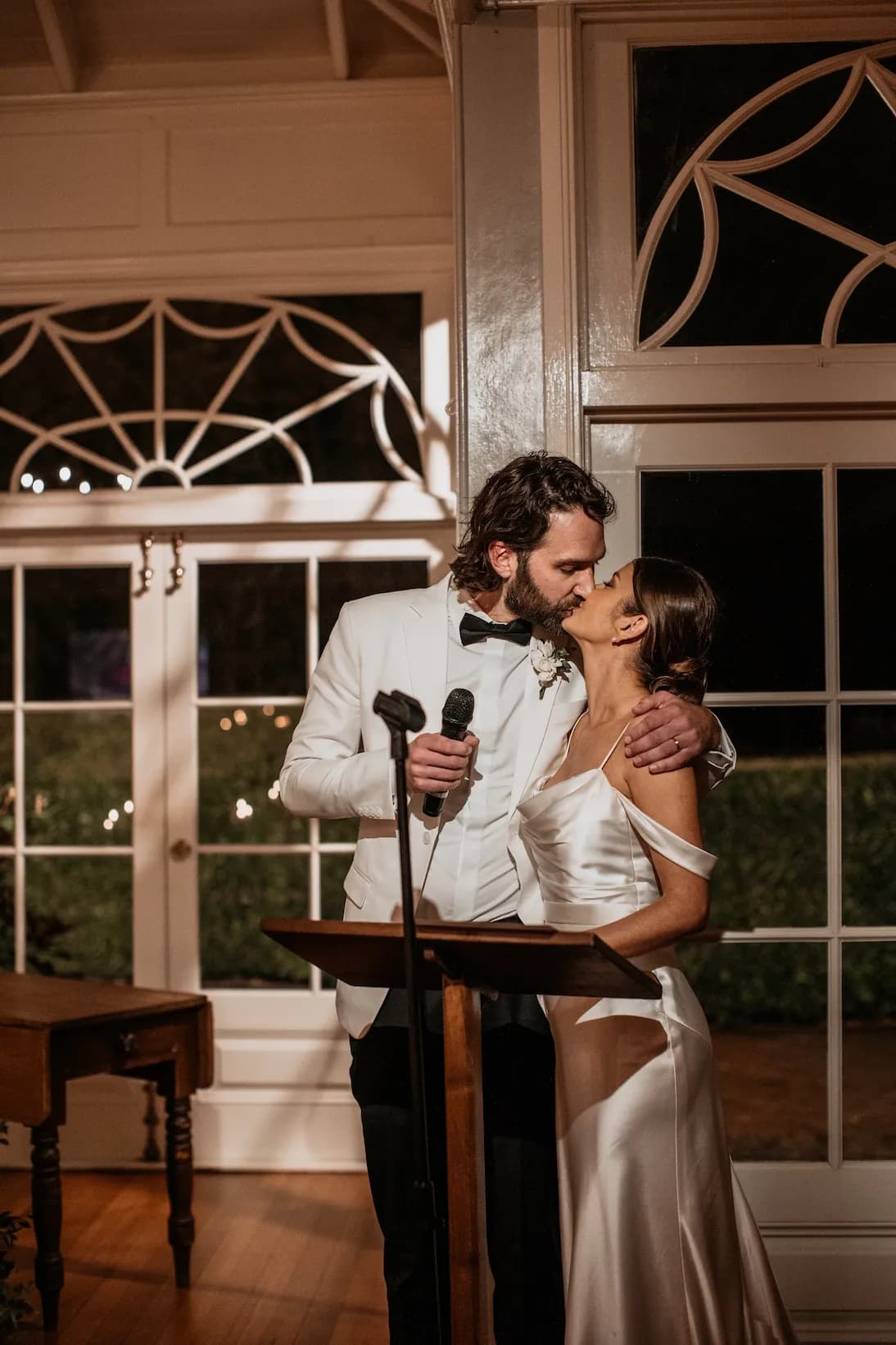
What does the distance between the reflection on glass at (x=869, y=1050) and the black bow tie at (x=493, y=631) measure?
122 centimetres

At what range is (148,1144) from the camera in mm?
4941

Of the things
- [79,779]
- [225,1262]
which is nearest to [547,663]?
[225,1262]

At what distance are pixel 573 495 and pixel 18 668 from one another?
307 centimetres

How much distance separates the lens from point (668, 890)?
7.71 ft

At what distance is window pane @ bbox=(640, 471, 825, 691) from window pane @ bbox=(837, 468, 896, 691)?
0.06 m

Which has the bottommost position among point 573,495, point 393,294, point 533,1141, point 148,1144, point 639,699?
point 148,1144

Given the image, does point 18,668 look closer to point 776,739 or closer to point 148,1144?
point 148,1144

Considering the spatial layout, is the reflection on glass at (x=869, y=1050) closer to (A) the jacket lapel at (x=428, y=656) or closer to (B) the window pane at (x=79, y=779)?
(A) the jacket lapel at (x=428, y=656)

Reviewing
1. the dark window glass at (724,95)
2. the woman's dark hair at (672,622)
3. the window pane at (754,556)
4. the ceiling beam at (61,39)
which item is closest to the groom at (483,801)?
the woman's dark hair at (672,622)

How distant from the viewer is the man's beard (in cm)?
271

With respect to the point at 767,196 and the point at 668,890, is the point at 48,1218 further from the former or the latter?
the point at 767,196

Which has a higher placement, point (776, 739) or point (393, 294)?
point (393, 294)

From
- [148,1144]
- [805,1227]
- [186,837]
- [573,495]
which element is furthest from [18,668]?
[805,1227]

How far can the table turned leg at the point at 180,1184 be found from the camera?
12.5 feet
